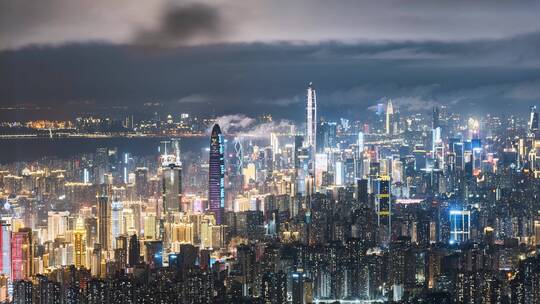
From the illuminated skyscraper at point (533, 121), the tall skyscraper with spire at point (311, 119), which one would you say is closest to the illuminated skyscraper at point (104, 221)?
the tall skyscraper with spire at point (311, 119)

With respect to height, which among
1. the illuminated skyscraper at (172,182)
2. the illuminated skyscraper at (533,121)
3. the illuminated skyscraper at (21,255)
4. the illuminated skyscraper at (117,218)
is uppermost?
the illuminated skyscraper at (533,121)

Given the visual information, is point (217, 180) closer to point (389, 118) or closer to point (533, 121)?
point (389, 118)

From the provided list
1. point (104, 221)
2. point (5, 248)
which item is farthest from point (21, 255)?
point (104, 221)

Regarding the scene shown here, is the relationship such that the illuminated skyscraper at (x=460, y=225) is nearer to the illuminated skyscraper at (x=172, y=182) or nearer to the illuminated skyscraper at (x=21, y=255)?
the illuminated skyscraper at (x=172, y=182)

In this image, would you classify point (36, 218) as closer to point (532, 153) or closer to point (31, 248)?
point (31, 248)

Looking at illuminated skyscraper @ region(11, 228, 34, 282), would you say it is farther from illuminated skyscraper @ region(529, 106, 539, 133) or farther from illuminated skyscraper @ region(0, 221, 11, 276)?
illuminated skyscraper @ region(529, 106, 539, 133)

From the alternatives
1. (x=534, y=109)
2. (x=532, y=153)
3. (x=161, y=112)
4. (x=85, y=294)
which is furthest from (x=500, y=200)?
(x=85, y=294)

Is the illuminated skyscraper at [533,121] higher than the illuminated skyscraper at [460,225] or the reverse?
higher
